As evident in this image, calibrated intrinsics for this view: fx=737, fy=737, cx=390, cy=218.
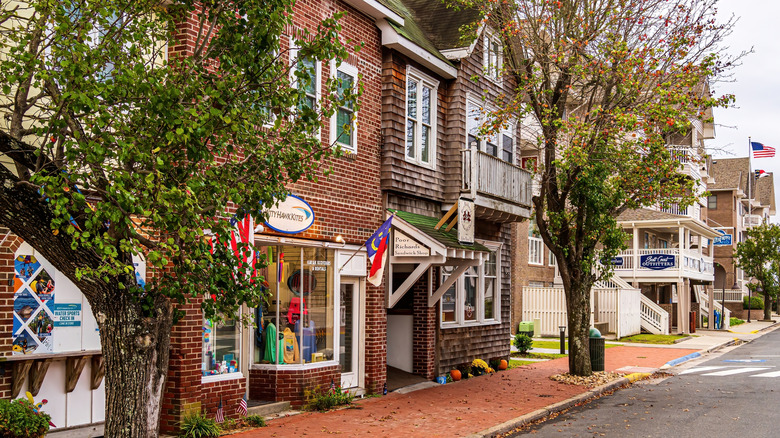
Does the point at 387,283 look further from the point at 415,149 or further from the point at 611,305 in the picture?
the point at 611,305

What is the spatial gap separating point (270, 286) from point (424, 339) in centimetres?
525

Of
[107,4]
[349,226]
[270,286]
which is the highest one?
[107,4]

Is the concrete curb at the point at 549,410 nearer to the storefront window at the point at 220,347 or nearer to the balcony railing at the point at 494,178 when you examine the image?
the storefront window at the point at 220,347

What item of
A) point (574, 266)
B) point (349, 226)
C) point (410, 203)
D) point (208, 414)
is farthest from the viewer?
point (574, 266)

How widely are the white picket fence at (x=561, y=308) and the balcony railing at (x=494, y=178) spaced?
1218cm

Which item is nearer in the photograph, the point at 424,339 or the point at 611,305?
the point at 424,339

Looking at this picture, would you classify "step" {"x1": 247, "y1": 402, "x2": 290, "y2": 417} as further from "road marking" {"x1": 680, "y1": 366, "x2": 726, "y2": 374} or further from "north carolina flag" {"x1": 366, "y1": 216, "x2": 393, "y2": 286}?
"road marking" {"x1": 680, "y1": 366, "x2": 726, "y2": 374}

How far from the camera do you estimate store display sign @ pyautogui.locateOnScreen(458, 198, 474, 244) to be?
1638 cm

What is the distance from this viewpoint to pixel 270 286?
42.6ft

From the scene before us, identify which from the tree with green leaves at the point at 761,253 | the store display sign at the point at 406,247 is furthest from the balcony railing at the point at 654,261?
the store display sign at the point at 406,247

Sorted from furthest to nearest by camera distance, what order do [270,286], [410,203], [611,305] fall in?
[611,305], [410,203], [270,286]

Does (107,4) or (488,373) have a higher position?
(107,4)

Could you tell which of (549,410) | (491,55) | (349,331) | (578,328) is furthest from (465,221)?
(491,55)

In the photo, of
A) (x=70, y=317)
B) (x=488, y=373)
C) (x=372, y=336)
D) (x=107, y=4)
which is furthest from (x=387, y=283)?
(x=107, y=4)
